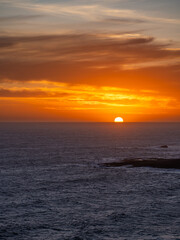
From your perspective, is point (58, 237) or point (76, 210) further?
point (76, 210)

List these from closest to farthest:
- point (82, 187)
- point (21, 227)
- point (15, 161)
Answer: point (21, 227)
point (82, 187)
point (15, 161)

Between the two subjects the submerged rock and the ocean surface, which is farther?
the submerged rock

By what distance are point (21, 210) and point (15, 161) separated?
47133 mm

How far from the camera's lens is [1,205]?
45500mm

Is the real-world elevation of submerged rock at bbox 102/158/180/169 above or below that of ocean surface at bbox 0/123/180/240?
above

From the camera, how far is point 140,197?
50.2 m

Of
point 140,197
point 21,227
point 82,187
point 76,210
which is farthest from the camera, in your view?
point 82,187

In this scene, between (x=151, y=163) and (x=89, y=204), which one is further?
(x=151, y=163)

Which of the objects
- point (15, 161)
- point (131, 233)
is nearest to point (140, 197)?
point (131, 233)

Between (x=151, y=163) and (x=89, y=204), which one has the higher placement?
(x=151, y=163)

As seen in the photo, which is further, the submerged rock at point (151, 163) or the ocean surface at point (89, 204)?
the submerged rock at point (151, 163)

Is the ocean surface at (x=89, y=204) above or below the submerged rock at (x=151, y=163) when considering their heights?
below

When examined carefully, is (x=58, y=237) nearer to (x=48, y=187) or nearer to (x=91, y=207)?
(x=91, y=207)

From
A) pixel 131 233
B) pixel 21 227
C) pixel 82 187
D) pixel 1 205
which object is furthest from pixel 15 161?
pixel 131 233
